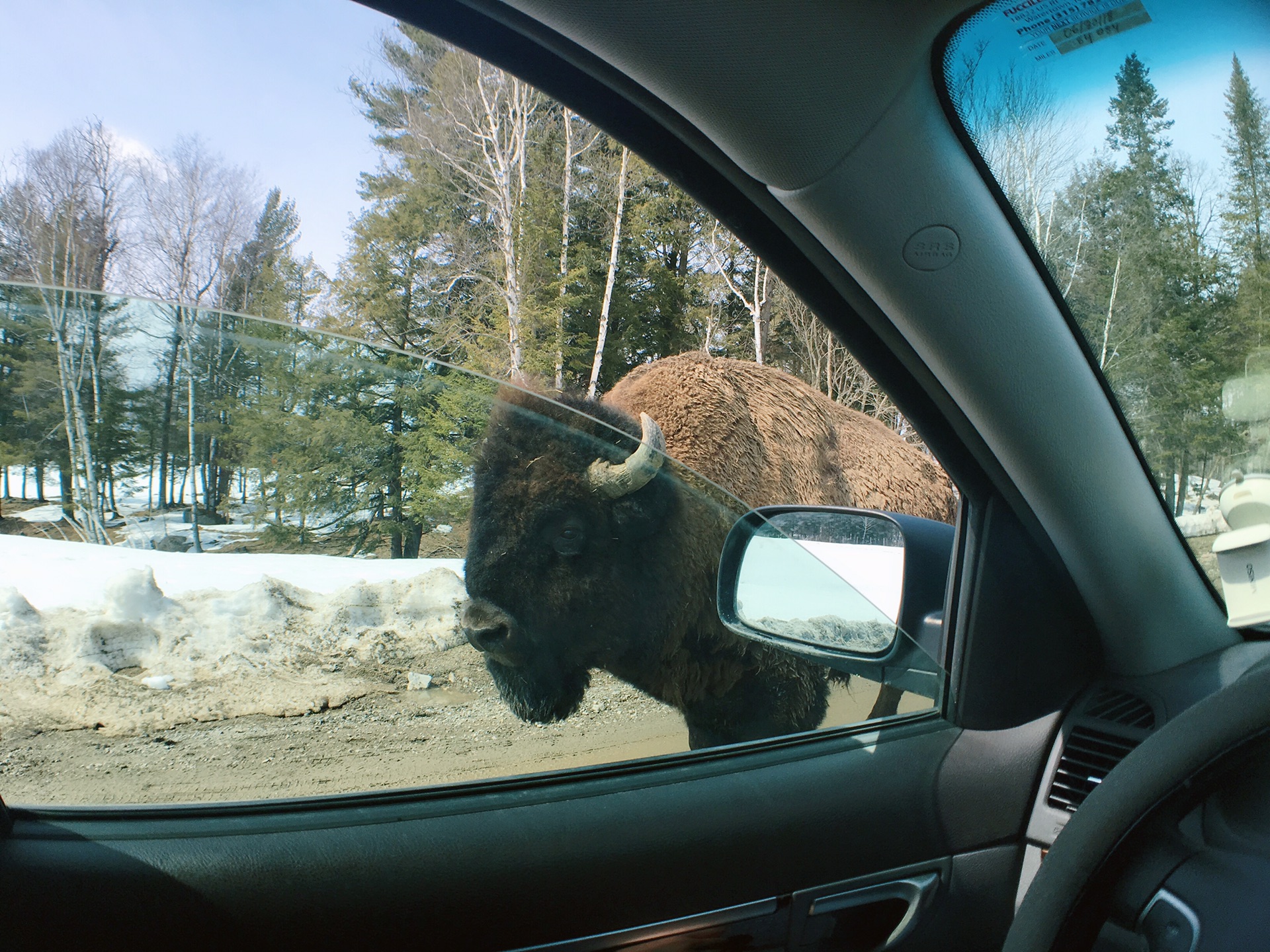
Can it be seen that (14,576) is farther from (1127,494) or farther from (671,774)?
(1127,494)

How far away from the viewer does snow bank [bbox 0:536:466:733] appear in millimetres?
1157

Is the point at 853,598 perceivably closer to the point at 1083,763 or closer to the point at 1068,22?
the point at 1083,763

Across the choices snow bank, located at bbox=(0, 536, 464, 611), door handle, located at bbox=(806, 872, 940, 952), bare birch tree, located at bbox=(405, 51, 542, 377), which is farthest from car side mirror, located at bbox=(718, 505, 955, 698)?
snow bank, located at bbox=(0, 536, 464, 611)

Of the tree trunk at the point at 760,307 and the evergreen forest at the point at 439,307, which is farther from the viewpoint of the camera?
the tree trunk at the point at 760,307

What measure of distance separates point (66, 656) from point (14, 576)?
137 mm

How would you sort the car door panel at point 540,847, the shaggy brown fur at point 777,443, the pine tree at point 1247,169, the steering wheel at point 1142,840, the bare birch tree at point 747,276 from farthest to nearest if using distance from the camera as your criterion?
the shaggy brown fur at point 777,443
the bare birch tree at point 747,276
the pine tree at point 1247,169
the car door panel at point 540,847
the steering wheel at point 1142,840

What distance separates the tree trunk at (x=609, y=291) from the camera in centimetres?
184

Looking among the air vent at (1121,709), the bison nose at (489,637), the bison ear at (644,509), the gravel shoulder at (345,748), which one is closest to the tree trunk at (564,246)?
the bison ear at (644,509)

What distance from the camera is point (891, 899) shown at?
1627 millimetres

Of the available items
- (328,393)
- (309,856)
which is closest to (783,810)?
(309,856)

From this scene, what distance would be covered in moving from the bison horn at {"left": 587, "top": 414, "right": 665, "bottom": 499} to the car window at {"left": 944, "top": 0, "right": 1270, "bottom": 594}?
0.88 metres

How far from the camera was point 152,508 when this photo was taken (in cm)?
122

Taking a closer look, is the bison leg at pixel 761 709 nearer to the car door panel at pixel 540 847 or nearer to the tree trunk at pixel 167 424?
the car door panel at pixel 540 847

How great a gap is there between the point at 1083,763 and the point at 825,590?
0.62 metres
